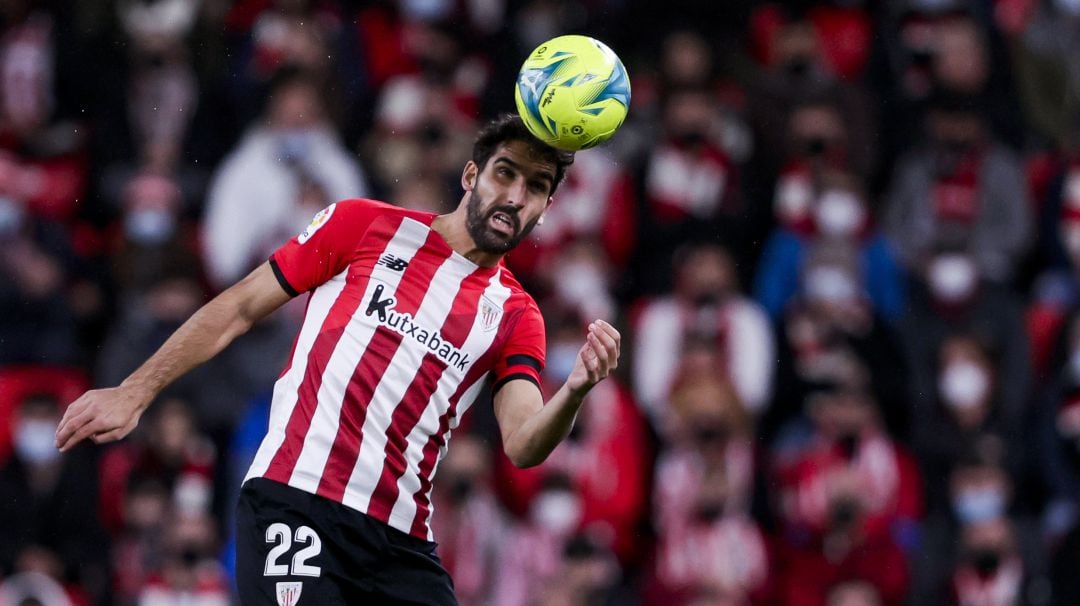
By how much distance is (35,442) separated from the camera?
1065 centimetres

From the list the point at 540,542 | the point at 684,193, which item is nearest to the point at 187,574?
the point at 540,542

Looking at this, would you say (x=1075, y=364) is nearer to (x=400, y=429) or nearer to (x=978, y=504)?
(x=978, y=504)

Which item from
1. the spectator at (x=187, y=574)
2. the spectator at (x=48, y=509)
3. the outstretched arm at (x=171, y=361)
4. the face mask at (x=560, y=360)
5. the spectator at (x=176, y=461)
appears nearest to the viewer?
the outstretched arm at (x=171, y=361)

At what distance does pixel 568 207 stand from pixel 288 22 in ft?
8.42

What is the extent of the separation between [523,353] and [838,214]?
5.92 meters

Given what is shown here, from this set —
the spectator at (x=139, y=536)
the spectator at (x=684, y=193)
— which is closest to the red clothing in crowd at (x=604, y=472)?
the spectator at (x=684, y=193)

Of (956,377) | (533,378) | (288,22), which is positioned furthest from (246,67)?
(533,378)

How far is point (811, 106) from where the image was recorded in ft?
40.4

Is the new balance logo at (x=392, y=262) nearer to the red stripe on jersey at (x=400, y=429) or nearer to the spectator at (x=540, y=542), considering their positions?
the red stripe on jersey at (x=400, y=429)

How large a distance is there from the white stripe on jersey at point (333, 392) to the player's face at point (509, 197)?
0.32 meters

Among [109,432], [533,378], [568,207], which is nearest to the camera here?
[109,432]

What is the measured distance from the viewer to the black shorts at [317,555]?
224 inches

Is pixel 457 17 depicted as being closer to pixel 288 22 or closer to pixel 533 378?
pixel 288 22

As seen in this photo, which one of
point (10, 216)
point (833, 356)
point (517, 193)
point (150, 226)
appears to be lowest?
point (833, 356)
